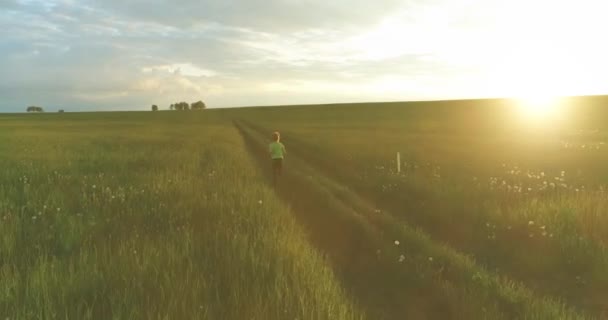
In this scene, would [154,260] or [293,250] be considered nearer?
[154,260]

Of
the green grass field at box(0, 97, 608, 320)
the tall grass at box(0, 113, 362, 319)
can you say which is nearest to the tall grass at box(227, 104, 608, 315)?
the green grass field at box(0, 97, 608, 320)

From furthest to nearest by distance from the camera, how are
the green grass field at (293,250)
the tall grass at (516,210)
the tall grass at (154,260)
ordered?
the tall grass at (516,210)
the green grass field at (293,250)
the tall grass at (154,260)

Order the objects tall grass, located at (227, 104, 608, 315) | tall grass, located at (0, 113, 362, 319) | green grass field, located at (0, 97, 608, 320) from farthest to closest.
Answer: tall grass, located at (227, 104, 608, 315) < green grass field, located at (0, 97, 608, 320) < tall grass, located at (0, 113, 362, 319)

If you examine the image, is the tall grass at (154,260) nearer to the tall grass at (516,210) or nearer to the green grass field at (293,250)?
the green grass field at (293,250)

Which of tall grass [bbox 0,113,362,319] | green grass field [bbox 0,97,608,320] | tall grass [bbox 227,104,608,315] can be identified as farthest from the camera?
tall grass [bbox 227,104,608,315]

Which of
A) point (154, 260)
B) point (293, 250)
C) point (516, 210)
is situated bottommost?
point (516, 210)

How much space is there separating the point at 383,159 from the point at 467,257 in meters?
13.9

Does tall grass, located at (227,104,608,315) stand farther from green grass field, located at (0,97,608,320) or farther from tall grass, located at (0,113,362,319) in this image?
tall grass, located at (0,113,362,319)

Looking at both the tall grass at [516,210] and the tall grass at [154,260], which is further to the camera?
the tall grass at [516,210]

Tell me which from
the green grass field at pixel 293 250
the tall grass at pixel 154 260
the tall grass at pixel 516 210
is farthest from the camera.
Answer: the tall grass at pixel 516 210

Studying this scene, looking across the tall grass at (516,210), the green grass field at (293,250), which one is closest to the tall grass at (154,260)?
the green grass field at (293,250)

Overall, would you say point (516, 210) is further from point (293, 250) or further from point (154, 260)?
point (154, 260)

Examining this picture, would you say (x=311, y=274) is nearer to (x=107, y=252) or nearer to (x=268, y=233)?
(x=268, y=233)

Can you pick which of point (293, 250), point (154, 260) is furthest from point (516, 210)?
point (154, 260)
